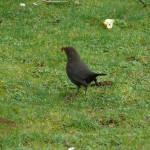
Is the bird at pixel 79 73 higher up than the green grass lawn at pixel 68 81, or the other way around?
the bird at pixel 79 73

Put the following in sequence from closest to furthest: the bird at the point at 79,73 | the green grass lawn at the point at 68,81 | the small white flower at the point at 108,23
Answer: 1. the green grass lawn at the point at 68,81
2. the bird at the point at 79,73
3. the small white flower at the point at 108,23

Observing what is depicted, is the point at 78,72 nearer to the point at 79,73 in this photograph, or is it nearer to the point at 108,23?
the point at 79,73

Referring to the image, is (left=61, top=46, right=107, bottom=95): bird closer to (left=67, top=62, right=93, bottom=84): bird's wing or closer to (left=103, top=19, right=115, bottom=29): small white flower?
(left=67, top=62, right=93, bottom=84): bird's wing

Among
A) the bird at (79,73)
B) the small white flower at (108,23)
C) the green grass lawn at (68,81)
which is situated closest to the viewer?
the green grass lawn at (68,81)

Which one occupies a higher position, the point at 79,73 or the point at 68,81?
the point at 79,73

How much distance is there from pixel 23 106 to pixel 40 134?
1101 mm

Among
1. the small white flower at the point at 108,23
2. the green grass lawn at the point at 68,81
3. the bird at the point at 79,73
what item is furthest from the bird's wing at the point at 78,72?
the small white flower at the point at 108,23

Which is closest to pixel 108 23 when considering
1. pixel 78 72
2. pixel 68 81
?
pixel 68 81

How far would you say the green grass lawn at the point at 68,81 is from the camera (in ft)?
27.5

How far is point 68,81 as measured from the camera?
10492 mm

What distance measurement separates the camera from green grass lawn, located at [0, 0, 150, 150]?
838 centimetres

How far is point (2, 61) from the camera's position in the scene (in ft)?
37.1

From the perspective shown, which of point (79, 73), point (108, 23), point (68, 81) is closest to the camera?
point (79, 73)

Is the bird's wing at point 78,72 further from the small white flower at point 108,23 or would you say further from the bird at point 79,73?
the small white flower at point 108,23
